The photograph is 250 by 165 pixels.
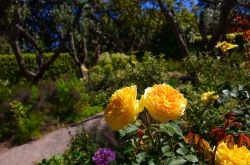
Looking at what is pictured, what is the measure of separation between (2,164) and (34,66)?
38.4ft

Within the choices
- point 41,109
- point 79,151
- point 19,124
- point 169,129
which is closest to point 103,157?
point 169,129

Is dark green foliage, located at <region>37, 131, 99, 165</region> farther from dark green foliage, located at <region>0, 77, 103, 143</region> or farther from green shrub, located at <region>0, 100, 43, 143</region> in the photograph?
dark green foliage, located at <region>0, 77, 103, 143</region>

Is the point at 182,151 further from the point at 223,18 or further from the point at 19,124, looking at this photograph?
the point at 223,18

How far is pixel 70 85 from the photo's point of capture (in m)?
9.75

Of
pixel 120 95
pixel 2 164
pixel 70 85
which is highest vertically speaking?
pixel 120 95

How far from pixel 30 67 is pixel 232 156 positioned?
1748 cm

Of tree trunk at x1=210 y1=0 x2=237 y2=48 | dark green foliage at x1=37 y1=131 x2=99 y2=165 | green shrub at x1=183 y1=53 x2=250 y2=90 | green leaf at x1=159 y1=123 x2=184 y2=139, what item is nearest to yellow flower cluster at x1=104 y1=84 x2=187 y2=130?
green leaf at x1=159 y1=123 x2=184 y2=139

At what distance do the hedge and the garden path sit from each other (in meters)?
9.12

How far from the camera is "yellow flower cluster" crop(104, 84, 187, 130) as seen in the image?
1715mm

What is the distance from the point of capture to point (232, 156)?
1.75m

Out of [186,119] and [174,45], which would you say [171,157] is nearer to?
[186,119]

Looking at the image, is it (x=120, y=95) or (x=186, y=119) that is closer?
(x=120, y=95)

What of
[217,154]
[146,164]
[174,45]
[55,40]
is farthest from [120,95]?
[55,40]

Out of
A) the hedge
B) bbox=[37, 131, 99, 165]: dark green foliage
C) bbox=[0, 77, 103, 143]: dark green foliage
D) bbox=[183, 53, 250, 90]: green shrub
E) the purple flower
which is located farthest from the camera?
the hedge
